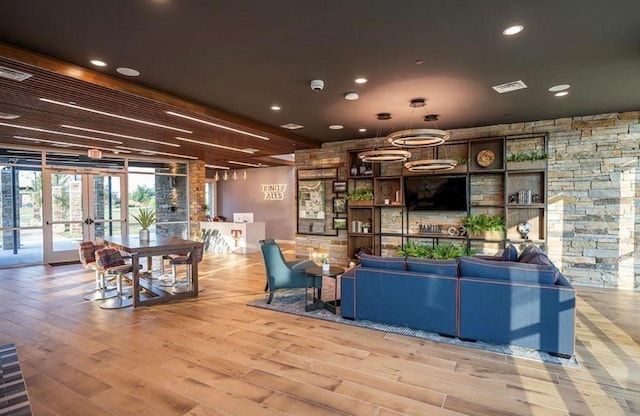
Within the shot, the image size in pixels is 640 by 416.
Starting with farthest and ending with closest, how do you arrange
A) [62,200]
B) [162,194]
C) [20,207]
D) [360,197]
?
[162,194]
[62,200]
[20,207]
[360,197]

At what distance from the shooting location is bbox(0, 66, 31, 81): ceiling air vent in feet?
11.5

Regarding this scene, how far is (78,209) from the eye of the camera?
8898 mm

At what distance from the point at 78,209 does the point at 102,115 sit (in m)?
4.83

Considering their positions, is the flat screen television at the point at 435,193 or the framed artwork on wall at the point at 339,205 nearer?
the flat screen television at the point at 435,193

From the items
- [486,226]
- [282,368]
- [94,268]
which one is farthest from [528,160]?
[94,268]

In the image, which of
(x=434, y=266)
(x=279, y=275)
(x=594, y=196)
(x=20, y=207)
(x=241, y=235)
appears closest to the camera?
(x=434, y=266)

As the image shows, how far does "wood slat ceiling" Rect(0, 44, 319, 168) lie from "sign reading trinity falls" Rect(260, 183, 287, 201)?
3.62m

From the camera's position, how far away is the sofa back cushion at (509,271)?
3.46 metres

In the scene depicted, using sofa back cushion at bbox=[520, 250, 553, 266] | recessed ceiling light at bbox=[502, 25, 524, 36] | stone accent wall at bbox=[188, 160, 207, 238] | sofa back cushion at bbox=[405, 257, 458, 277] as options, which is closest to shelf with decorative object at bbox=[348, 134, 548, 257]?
sofa back cushion at bbox=[520, 250, 553, 266]

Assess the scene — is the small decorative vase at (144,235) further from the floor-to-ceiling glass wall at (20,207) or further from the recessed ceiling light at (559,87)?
the recessed ceiling light at (559,87)

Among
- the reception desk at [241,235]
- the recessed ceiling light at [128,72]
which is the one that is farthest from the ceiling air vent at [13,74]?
the reception desk at [241,235]

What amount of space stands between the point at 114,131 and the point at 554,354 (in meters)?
7.54

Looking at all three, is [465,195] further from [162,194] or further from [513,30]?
[162,194]

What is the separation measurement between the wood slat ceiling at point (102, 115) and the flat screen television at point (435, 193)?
2.64m
